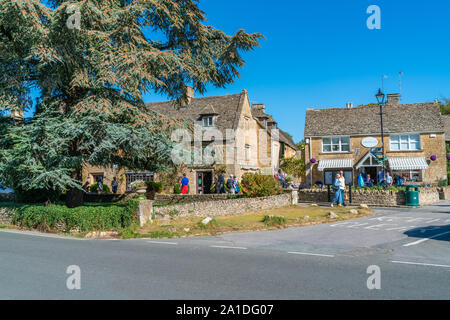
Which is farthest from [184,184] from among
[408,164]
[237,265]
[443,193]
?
[408,164]

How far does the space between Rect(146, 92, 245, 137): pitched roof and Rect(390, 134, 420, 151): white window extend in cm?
1524

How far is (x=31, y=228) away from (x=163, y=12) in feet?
35.2

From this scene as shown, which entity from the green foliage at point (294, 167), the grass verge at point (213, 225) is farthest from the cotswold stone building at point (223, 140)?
the grass verge at point (213, 225)

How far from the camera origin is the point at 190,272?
6496mm

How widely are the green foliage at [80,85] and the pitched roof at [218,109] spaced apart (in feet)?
46.9

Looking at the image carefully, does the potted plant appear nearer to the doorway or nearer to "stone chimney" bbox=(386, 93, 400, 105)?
Result: the doorway

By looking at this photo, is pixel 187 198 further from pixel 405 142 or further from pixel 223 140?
pixel 405 142

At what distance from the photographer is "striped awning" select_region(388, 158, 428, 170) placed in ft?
101

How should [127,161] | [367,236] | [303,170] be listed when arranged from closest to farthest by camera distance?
[367,236] < [127,161] < [303,170]

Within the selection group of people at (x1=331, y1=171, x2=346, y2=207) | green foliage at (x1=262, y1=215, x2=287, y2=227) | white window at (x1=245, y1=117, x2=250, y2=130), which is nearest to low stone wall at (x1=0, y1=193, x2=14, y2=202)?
green foliage at (x1=262, y1=215, x2=287, y2=227)

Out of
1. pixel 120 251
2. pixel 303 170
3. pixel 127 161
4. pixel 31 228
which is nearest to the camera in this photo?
pixel 120 251

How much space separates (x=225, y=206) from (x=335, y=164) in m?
19.9
